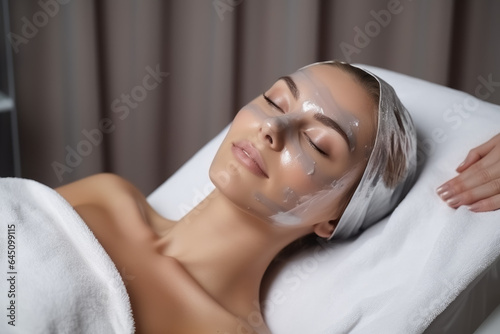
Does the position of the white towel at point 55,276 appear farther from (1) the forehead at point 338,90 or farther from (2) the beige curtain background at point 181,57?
(2) the beige curtain background at point 181,57

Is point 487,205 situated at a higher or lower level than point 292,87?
lower

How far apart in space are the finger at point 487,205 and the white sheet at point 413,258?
0.01 meters

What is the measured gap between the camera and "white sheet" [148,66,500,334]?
1155 millimetres

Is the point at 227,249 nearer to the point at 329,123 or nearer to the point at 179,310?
the point at 179,310

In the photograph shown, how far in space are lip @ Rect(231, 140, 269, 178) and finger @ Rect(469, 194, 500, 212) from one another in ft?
1.54

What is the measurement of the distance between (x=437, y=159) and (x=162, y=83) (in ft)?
3.92

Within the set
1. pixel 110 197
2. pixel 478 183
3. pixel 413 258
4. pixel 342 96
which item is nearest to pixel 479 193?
pixel 478 183

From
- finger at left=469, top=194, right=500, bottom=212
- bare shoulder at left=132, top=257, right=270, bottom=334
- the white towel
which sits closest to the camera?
the white towel

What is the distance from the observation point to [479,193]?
125 cm

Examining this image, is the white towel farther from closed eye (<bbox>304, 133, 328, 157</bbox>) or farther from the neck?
closed eye (<bbox>304, 133, 328, 157</bbox>)

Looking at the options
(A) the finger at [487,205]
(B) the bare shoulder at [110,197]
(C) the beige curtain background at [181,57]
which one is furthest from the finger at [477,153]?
(C) the beige curtain background at [181,57]

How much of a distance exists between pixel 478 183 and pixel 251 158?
1.69ft

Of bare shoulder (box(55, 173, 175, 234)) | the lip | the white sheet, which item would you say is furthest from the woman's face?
bare shoulder (box(55, 173, 175, 234))

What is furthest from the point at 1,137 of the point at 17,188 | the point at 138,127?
the point at 17,188
